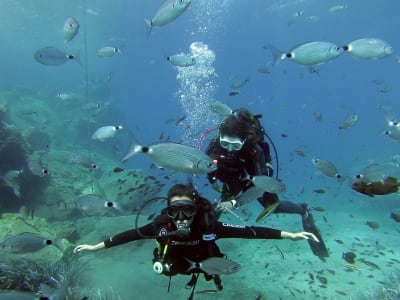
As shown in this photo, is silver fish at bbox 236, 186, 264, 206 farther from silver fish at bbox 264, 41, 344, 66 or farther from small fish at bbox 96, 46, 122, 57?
small fish at bbox 96, 46, 122, 57

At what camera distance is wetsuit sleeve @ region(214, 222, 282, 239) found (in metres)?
4.54

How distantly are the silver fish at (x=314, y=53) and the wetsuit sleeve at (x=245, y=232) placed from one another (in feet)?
9.28

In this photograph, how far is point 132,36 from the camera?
51.8 m

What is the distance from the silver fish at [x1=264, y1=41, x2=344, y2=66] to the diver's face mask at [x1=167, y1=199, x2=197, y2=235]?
307 centimetres

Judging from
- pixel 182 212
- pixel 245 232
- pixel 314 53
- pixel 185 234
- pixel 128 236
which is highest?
pixel 314 53

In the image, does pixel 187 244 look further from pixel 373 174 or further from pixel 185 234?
pixel 373 174

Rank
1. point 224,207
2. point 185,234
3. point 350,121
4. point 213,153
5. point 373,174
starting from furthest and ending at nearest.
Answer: point 350,121 < point 213,153 < point 224,207 < point 373,174 < point 185,234

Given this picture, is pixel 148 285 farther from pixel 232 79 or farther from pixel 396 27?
pixel 396 27

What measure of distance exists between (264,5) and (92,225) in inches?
1504

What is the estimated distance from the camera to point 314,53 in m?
5.30

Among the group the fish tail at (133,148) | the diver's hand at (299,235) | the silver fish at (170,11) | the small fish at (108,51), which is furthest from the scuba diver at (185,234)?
the small fish at (108,51)

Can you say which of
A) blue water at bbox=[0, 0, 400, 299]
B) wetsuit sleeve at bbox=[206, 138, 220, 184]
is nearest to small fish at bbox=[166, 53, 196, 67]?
wetsuit sleeve at bbox=[206, 138, 220, 184]

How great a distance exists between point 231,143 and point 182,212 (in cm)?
167

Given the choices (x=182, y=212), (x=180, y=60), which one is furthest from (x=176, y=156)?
(x=180, y=60)
